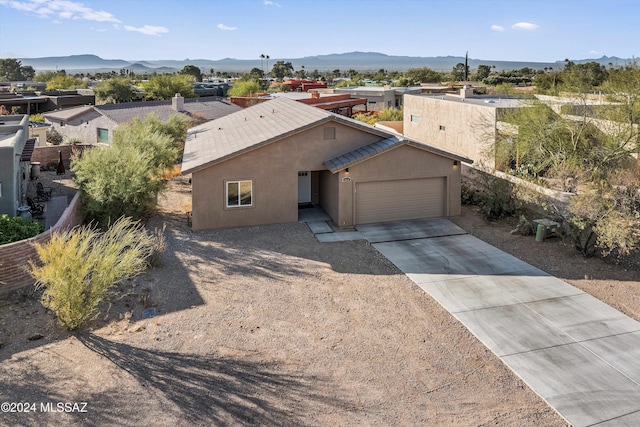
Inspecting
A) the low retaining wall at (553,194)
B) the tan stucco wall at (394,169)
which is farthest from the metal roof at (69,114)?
the low retaining wall at (553,194)

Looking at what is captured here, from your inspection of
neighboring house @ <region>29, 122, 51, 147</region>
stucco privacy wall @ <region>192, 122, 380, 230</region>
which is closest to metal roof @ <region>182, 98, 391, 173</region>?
stucco privacy wall @ <region>192, 122, 380, 230</region>

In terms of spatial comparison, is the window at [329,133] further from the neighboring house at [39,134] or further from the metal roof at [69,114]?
the metal roof at [69,114]

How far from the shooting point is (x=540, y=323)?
12.0 m

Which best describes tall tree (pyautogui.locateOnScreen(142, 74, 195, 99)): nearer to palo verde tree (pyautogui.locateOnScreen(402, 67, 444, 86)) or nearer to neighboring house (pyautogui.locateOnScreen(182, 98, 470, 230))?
palo verde tree (pyautogui.locateOnScreen(402, 67, 444, 86))

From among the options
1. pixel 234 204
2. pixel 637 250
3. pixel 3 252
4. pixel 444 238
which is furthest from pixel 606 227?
pixel 3 252

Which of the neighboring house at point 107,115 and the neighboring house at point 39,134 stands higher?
the neighboring house at point 107,115

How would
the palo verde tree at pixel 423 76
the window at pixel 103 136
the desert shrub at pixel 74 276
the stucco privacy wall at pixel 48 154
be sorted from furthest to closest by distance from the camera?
1. the palo verde tree at pixel 423 76
2. the window at pixel 103 136
3. the stucco privacy wall at pixel 48 154
4. the desert shrub at pixel 74 276

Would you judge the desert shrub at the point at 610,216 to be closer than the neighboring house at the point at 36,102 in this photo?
Yes

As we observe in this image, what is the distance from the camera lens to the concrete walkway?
9.22m

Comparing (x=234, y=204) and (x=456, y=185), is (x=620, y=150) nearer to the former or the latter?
(x=456, y=185)

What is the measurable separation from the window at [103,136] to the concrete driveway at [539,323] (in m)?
26.4

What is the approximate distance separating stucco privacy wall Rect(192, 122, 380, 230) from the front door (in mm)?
2699

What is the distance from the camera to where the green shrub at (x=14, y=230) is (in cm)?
1506

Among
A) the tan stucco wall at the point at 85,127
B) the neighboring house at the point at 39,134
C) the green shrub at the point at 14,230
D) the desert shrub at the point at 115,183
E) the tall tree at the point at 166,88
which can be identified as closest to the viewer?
the green shrub at the point at 14,230
